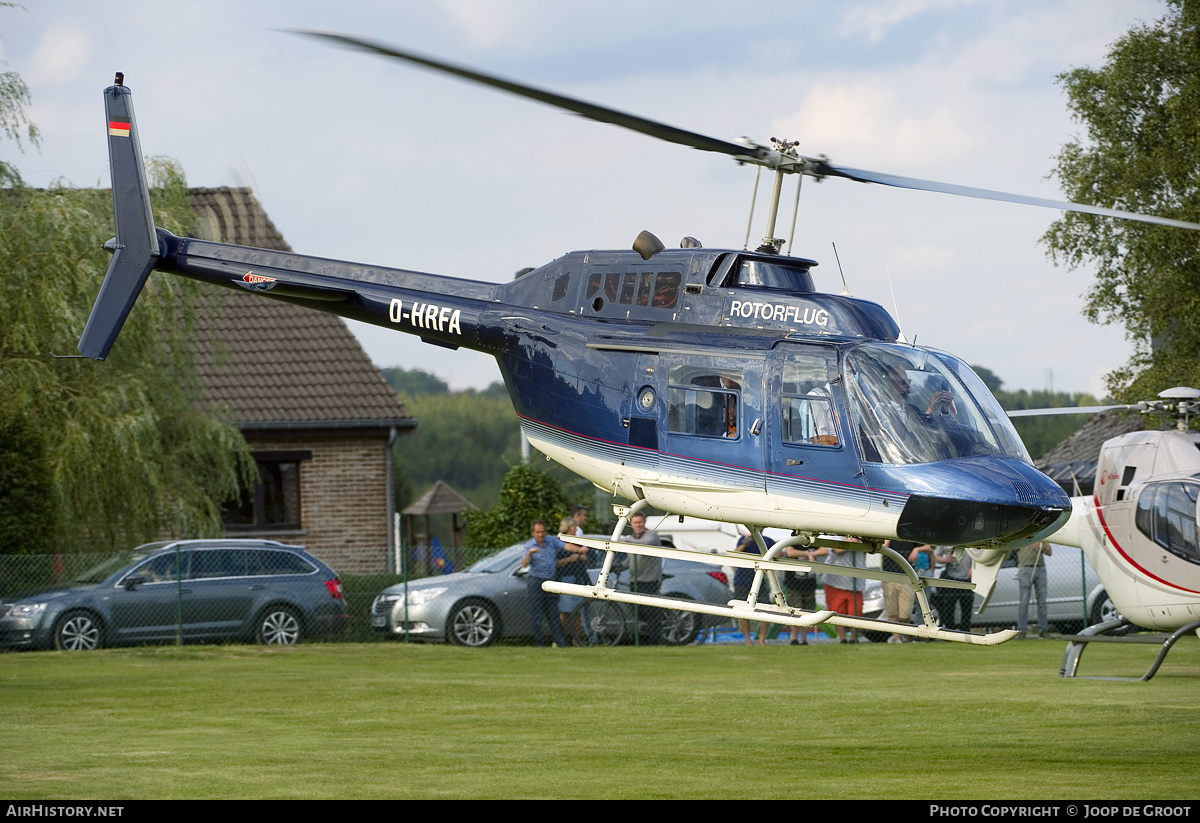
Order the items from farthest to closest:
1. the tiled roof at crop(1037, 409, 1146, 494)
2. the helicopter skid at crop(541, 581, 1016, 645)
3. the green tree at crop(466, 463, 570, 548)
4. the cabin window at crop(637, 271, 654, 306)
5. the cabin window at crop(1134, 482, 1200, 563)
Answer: the tiled roof at crop(1037, 409, 1146, 494)
the green tree at crop(466, 463, 570, 548)
the cabin window at crop(1134, 482, 1200, 563)
the cabin window at crop(637, 271, 654, 306)
the helicopter skid at crop(541, 581, 1016, 645)

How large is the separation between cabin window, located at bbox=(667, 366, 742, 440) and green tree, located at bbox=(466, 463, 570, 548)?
1435cm

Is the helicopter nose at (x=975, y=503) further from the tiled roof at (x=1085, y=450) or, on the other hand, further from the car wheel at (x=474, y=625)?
the tiled roof at (x=1085, y=450)

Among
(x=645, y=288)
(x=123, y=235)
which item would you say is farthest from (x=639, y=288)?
(x=123, y=235)

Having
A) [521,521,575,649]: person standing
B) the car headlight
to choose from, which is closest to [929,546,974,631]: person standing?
[521,521,575,649]: person standing

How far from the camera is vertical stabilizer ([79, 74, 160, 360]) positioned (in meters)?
15.5

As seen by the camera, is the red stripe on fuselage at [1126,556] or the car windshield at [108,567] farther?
the car windshield at [108,567]

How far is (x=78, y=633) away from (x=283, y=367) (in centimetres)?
1161

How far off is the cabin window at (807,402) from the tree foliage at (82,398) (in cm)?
1497

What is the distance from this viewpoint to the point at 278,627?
22438mm

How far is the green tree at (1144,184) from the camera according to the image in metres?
30.8

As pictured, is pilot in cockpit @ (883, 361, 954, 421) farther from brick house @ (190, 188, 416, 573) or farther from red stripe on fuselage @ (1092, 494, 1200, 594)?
brick house @ (190, 188, 416, 573)

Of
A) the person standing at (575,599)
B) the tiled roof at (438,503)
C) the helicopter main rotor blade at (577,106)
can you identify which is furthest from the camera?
the tiled roof at (438,503)

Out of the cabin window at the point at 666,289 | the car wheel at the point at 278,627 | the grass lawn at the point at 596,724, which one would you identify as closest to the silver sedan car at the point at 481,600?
the grass lawn at the point at 596,724
